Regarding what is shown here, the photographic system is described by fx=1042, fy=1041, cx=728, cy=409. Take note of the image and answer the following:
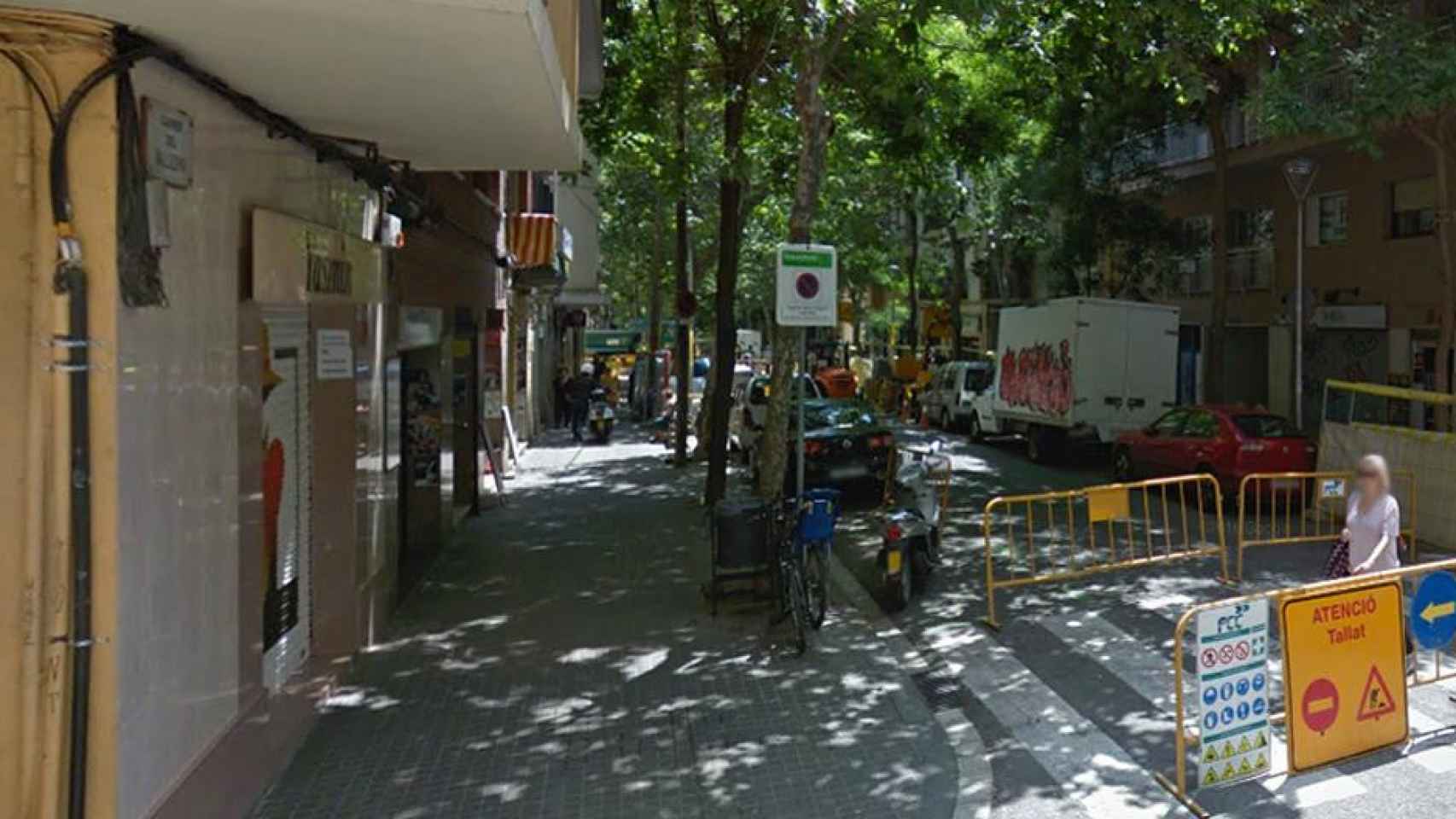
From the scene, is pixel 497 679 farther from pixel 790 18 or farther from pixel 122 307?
pixel 790 18

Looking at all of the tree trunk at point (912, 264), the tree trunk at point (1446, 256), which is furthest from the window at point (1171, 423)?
the tree trunk at point (912, 264)

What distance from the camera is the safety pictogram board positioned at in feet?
15.7

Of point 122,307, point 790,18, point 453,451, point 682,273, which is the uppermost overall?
point 790,18

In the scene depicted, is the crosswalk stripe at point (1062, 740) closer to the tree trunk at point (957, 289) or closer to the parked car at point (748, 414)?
→ the parked car at point (748, 414)

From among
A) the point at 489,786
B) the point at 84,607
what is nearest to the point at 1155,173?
the point at 489,786

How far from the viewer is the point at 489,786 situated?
5.12 meters

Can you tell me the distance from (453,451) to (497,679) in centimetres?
638

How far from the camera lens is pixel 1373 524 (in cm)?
649

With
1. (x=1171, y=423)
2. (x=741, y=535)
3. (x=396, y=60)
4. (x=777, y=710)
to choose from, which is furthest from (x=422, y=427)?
(x=1171, y=423)

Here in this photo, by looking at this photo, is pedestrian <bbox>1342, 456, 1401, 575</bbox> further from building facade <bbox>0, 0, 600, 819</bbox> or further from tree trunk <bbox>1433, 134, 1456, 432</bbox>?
tree trunk <bbox>1433, 134, 1456, 432</bbox>

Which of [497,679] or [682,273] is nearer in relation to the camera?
[497,679]

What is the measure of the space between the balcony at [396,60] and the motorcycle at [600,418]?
55.6 ft

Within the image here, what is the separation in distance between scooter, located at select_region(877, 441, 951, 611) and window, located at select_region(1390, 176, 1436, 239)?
13.0 m

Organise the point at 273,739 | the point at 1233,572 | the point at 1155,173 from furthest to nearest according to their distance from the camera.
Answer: the point at 1155,173, the point at 1233,572, the point at 273,739
